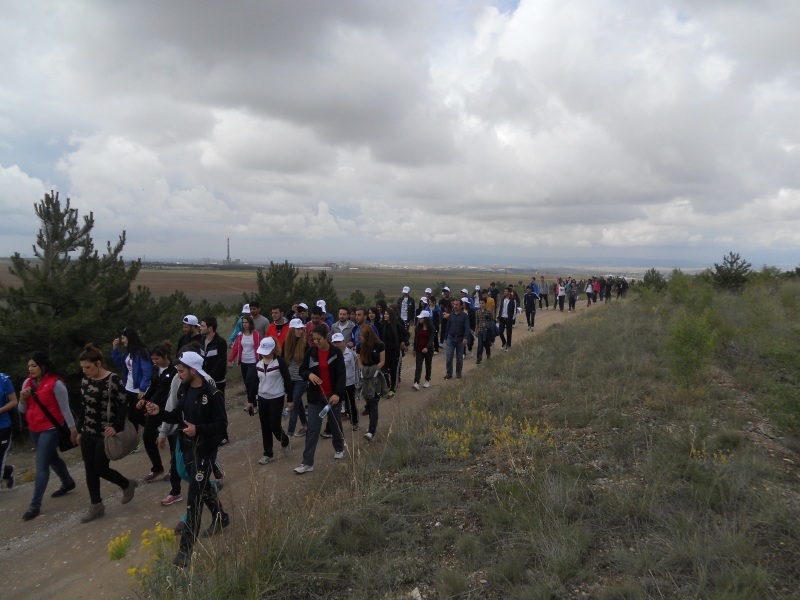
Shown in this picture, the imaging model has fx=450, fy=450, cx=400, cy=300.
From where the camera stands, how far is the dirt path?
4.16 meters

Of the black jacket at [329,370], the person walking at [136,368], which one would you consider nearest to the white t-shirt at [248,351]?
the person walking at [136,368]

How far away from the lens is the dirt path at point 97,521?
13.6 feet

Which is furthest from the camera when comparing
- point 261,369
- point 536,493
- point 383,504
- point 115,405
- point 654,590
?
point 261,369

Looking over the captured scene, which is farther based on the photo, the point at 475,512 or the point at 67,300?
the point at 67,300

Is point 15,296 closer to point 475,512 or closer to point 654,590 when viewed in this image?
point 475,512

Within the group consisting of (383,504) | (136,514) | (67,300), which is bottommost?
(136,514)

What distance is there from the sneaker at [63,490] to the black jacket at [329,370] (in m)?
3.40

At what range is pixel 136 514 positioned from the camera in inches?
212

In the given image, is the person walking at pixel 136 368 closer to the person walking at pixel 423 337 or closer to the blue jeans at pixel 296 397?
the blue jeans at pixel 296 397

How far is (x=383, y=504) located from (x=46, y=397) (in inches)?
173

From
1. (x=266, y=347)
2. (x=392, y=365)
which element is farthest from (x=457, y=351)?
(x=266, y=347)

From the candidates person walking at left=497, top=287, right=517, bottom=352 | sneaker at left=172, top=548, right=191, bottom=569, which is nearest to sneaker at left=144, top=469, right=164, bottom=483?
sneaker at left=172, top=548, right=191, bottom=569

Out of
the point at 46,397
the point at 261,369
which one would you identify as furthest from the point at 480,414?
the point at 46,397

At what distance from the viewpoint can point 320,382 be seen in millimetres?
6066
